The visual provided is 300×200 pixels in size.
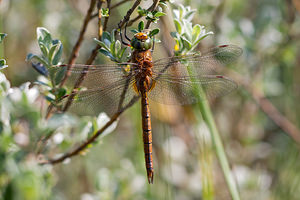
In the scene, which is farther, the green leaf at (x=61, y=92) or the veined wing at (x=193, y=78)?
the veined wing at (x=193, y=78)

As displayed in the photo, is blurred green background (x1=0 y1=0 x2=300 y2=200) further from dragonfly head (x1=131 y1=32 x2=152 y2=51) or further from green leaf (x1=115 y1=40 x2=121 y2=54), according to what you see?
green leaf (x1=115 y1=40 x2=121 y2=54)

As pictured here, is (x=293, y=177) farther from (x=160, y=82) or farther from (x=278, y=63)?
(x=160, y=82)

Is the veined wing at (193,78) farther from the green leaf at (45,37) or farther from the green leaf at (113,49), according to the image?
the green leaf at (45,37)

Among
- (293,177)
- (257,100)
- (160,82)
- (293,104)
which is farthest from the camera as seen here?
(293,104)

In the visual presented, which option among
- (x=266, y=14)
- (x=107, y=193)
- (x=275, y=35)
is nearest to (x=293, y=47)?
(x=275, y=35)

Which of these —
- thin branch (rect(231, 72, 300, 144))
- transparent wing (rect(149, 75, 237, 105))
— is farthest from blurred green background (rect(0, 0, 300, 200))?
transparent wing (rect(149, 75, 237, 105))

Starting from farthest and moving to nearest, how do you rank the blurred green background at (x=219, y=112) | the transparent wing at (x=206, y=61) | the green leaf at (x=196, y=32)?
the blurred green background at (x=219, y=112)
the transparent wing at (x=206, y=61)
the green leaf at (x=196, y=32)

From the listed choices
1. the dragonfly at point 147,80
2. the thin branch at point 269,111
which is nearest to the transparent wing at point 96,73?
the dragonfly at point 147,80

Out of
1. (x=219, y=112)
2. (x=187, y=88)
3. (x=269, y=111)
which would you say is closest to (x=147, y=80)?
(x=187, y=88)
